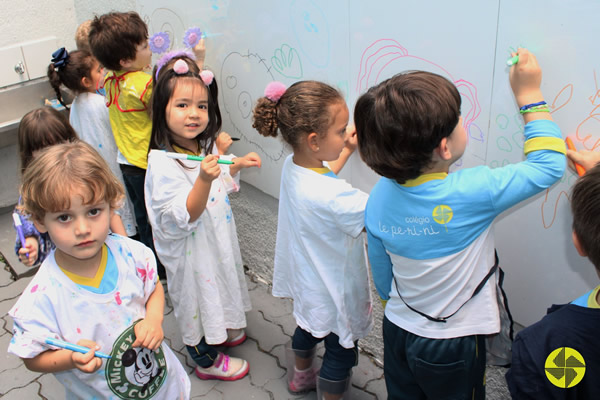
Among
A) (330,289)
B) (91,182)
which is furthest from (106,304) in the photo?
(330,289)

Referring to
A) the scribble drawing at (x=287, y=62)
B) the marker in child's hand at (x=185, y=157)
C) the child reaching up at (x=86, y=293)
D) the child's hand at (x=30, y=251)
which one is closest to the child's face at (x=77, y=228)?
the child reaching up at (x=86, y=293)

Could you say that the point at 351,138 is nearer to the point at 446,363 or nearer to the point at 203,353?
the point at 446,363

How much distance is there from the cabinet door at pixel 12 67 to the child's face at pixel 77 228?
314 cm

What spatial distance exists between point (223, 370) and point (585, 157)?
5.56ft

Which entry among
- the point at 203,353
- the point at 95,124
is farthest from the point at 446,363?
the point at 95,124

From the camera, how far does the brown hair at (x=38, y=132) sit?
85.4 inches

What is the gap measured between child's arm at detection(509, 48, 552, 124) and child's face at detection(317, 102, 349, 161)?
1.71ft

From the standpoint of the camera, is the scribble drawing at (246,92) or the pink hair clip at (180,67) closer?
the pink hair clip at (180,67)

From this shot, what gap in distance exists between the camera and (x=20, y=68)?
412 centimetres

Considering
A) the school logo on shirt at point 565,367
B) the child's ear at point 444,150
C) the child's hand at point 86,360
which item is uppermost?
the child's ear at point 444,150

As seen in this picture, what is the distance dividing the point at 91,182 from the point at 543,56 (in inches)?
52.8

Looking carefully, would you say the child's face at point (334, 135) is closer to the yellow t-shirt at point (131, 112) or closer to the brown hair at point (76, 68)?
the yellow t-shirt at point (131, 112)

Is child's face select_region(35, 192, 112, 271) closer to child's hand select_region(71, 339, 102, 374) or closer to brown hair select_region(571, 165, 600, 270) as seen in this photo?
child's hand select_region(71, 339, 102, 374)

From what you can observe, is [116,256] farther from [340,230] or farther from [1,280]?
[1,280]
